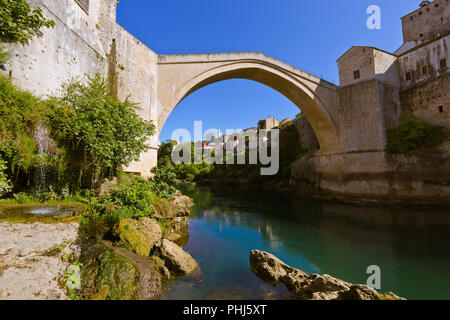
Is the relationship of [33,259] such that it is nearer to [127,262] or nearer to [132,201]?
[127,262]

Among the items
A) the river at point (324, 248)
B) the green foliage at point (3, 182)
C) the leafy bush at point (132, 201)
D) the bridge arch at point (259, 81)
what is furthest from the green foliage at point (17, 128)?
the bridge arch at point (259, 81)

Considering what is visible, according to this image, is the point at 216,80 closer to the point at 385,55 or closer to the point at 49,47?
the point at 49,47

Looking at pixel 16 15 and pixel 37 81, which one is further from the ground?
pixel 16 15

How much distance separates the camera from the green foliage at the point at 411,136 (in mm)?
11266

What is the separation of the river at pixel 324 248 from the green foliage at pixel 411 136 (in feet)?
12.7

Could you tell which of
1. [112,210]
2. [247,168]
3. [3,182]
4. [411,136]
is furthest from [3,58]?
[247,168]

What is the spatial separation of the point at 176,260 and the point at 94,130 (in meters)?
4.09

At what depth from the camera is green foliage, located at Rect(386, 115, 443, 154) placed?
11.3 metres

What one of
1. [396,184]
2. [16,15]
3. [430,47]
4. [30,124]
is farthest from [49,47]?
[430,47]

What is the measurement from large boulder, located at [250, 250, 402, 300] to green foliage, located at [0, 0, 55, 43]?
27.2 ft

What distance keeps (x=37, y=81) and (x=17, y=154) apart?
2.69 meters
